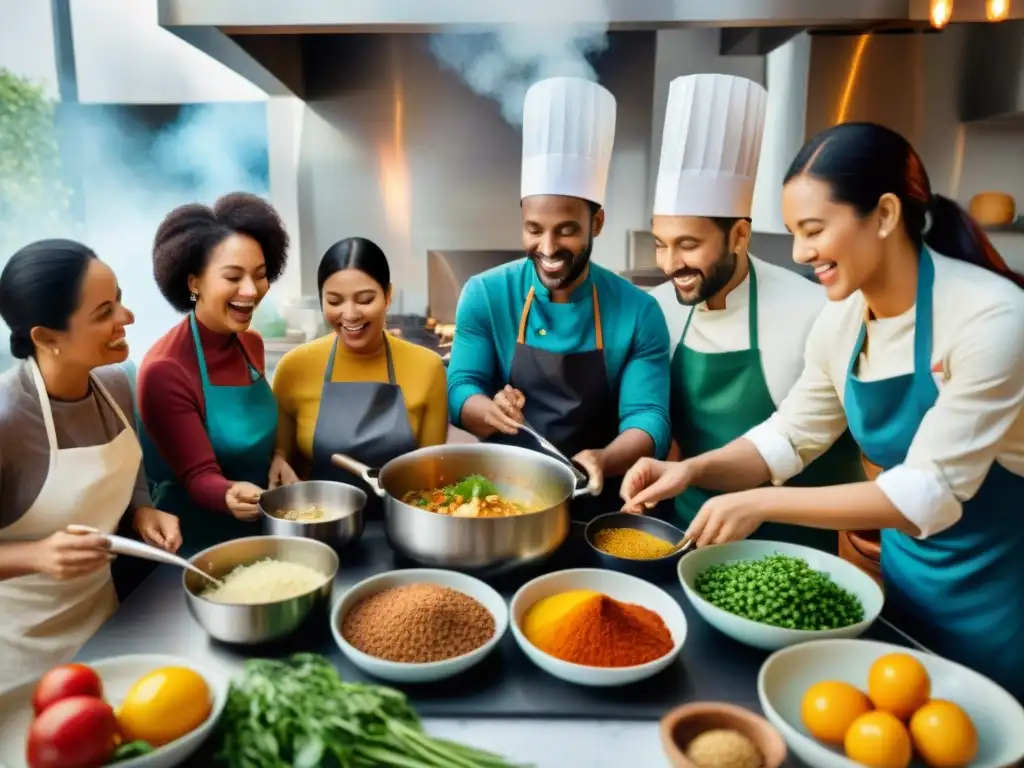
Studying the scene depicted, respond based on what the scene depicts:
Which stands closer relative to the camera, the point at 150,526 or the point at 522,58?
the point at 150,526

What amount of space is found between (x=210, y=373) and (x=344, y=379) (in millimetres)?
282

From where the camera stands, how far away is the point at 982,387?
1.03m

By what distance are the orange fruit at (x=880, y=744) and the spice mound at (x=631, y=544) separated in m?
0.44

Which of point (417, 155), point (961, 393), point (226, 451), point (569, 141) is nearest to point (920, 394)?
point (961, 393)

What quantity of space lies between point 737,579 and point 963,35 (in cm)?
180

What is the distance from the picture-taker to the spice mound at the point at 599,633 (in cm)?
91

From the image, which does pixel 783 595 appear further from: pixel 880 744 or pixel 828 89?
pixel 828 89

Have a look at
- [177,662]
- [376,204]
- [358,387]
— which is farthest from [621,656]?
[376,204]

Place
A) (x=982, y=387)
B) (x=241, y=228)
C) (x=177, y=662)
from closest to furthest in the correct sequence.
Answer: (x=177, y=662) → (x=982, y=387) → (x=241, y=228)

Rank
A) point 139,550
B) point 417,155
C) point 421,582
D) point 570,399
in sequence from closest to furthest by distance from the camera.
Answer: point 139,550 < point 421,582 < point 570,399 < point 417,155

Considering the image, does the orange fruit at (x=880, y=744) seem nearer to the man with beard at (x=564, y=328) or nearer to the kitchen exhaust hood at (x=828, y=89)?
the man with beard at (x=564, y=328)

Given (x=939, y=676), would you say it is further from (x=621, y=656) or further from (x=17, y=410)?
(x=17, y=410)

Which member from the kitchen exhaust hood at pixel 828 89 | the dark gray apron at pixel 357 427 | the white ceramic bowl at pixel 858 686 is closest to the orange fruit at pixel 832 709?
the white ceramic bowl at pixel 858 686

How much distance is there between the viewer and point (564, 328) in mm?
1720
